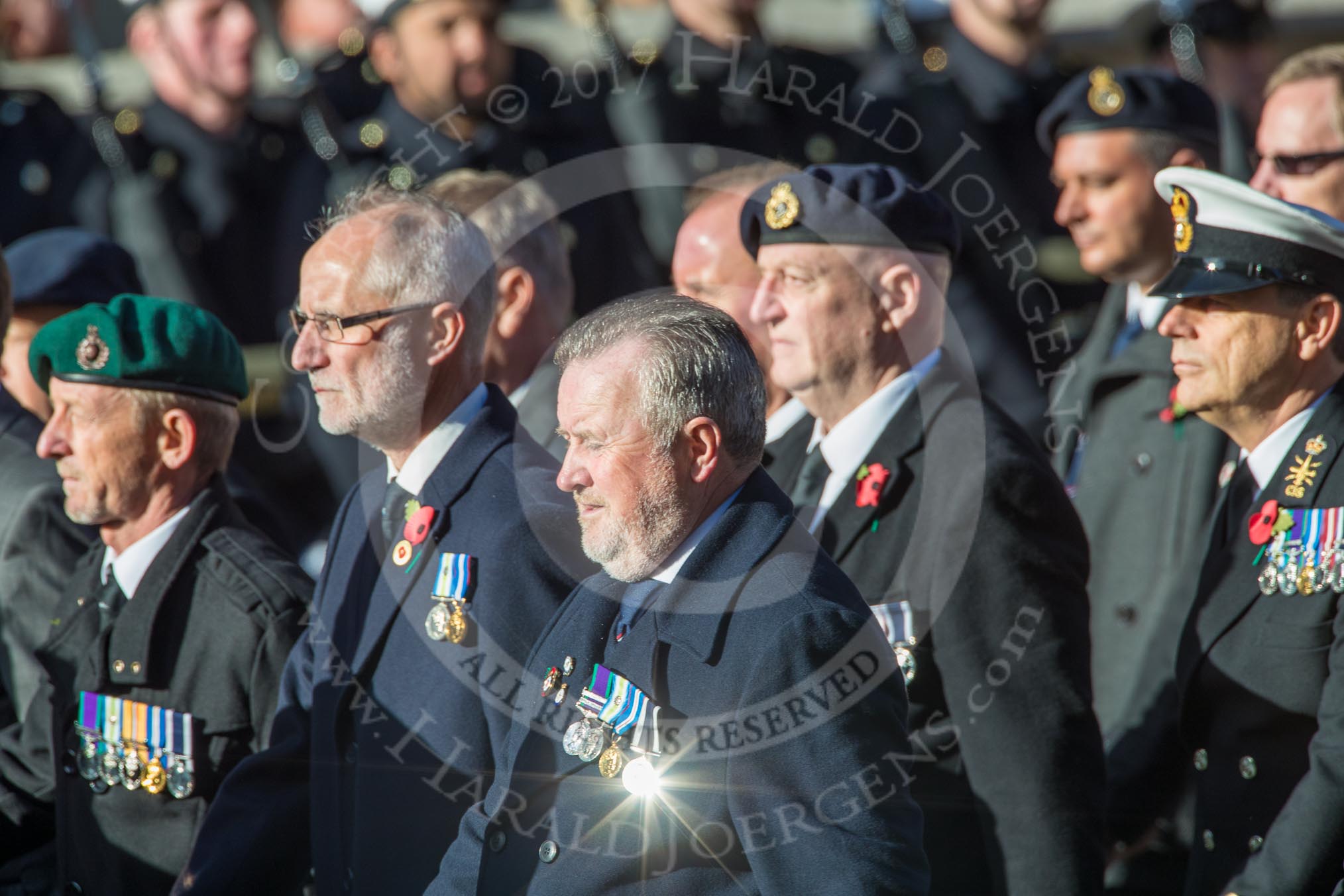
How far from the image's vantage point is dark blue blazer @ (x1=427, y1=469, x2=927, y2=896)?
2.77m

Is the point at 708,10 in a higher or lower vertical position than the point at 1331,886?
higher

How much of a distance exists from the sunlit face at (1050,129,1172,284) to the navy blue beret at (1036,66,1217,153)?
0.04 meters

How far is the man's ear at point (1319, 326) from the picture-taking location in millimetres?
3609

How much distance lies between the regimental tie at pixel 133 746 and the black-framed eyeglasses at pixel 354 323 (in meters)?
0.94

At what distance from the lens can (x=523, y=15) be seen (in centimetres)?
806

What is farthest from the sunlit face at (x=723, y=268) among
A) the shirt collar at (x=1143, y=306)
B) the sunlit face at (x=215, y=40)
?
the sunlit face at (x=215, y=40)

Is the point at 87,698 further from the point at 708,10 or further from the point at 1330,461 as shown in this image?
the point at 708,10

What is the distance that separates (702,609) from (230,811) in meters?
1.40

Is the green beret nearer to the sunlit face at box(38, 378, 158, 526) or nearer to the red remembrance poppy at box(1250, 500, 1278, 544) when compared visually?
the sunlit face at box(38, 378, 158, 526)

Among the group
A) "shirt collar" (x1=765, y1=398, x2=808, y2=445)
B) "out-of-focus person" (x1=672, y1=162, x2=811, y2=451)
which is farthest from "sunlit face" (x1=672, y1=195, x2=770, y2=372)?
"shirt collar" (x1=765, y1=398, x2=808, y2=445)

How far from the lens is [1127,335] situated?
197 inches

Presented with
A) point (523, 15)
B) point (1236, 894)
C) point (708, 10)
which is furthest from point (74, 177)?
point (1236, 894)

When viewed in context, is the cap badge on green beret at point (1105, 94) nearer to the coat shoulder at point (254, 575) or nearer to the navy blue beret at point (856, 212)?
the navy blue beret at point (856, 212)

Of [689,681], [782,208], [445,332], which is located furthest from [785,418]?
[689,681]
